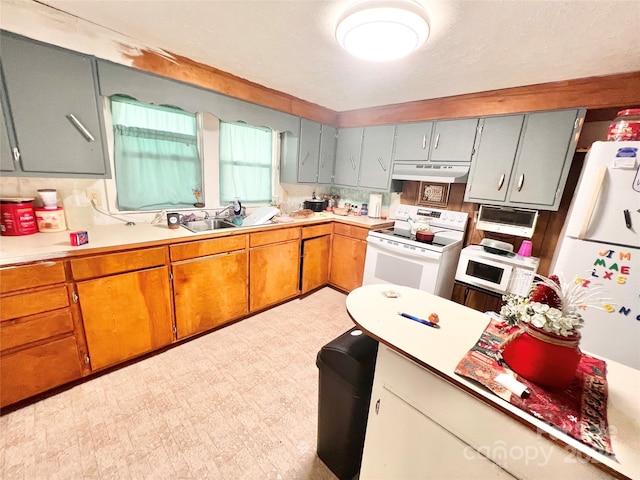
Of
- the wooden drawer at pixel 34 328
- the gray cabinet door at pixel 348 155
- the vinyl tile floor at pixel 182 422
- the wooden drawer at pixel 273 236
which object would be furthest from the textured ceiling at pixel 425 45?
the vinyl tile floor at pixel 182 422

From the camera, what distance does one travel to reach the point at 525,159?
7.24 ft

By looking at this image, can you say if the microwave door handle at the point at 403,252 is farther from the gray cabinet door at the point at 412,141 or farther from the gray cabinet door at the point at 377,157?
the gray cabinet door at the point at 412,141

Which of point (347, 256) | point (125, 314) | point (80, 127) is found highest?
point (80, 127)

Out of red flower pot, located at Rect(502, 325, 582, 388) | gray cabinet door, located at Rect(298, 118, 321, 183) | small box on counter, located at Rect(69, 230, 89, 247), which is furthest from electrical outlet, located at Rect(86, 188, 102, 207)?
red flower pot, located at Rect(502, 325, 582, 388)

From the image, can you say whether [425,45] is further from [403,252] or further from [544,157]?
[403,252]

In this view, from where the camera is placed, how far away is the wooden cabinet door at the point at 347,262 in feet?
9.93

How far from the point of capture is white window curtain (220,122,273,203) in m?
2.73

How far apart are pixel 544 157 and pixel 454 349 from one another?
2.16 m

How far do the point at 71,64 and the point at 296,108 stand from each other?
1885 mm

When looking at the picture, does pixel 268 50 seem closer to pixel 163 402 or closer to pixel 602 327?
pixel 163 402

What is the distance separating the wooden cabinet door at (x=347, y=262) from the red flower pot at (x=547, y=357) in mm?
2210

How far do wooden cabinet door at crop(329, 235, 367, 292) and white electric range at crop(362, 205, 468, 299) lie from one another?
5.6 inches

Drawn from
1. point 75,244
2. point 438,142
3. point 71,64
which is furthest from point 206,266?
point 438,142

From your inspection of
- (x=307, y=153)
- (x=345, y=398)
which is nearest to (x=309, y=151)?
(x=307, y=153)
